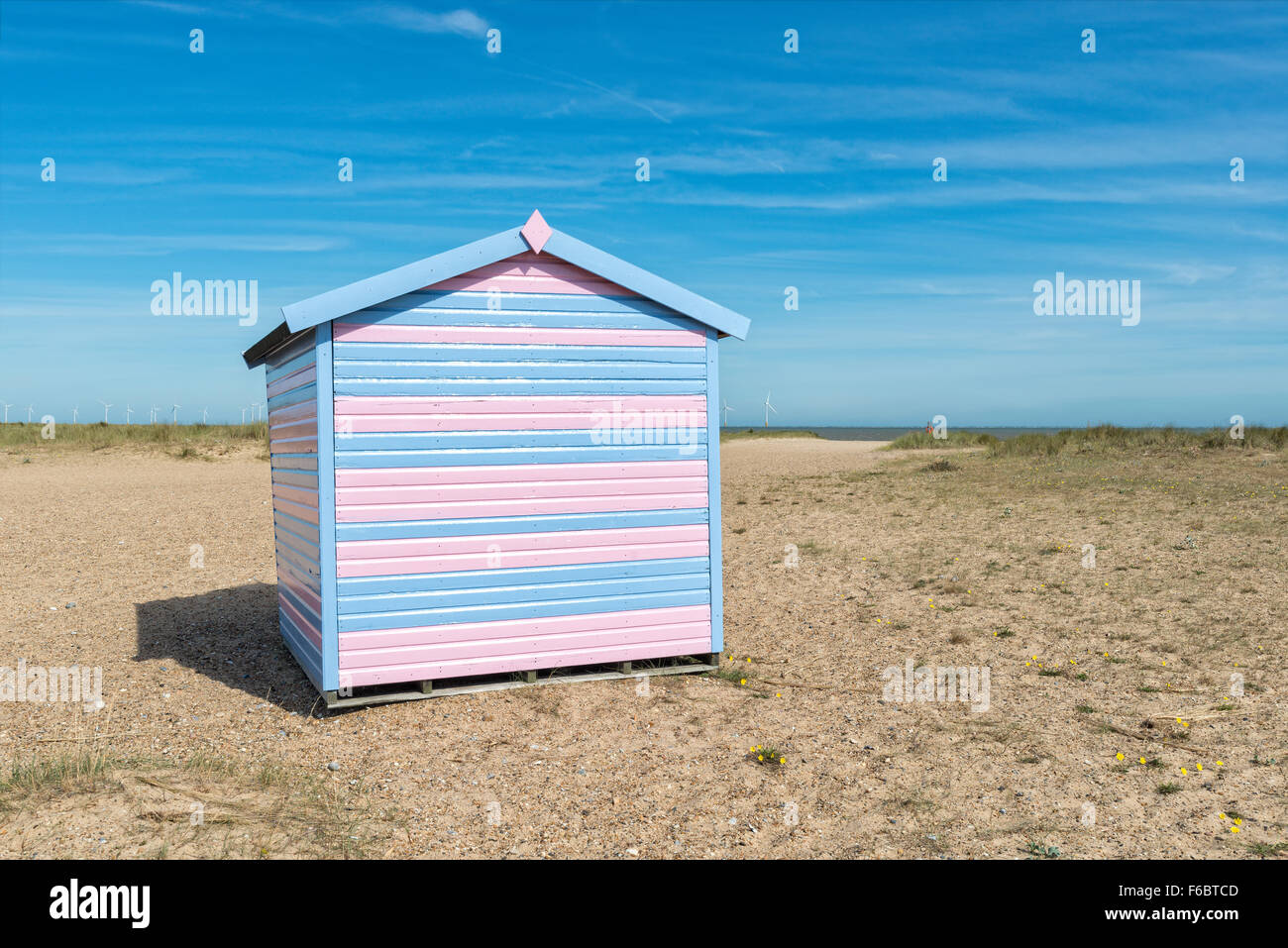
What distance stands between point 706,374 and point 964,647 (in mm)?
4200

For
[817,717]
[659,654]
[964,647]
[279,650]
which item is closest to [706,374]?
[659,654]

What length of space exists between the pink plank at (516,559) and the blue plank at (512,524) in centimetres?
20

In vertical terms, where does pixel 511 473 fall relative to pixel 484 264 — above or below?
below

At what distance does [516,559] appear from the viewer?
8.28 metres

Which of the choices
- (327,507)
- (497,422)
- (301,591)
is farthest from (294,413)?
(497,422)

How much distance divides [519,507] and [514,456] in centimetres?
48

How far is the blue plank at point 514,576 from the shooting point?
784cm

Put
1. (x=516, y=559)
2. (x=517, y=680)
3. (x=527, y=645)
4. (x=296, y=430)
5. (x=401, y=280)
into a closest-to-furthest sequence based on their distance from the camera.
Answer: (x=401, y=280)
(x=516, y=559)
(x=527, y=645)
(x=517, y=680)
(x=296, y=430)

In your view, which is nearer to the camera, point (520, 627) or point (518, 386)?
point (518, 386)

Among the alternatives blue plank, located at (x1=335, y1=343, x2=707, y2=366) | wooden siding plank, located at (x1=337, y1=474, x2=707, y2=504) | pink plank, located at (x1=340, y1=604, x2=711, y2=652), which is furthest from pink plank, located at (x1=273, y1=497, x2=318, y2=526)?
blue plank, located at (x1=335, y1=343, x2=707, y2=366)

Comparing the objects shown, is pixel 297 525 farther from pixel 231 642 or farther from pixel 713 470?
pixel 713 470

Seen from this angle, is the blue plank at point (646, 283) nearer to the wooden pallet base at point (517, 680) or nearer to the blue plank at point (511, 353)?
the blue plank at point (511, 353)

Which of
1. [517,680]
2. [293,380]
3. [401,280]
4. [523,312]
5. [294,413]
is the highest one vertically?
[401,280]
